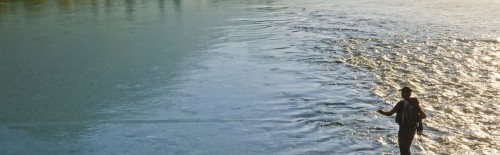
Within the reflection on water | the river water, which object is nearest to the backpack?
the river water

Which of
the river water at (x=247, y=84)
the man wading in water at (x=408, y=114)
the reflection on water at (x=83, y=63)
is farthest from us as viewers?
the reflection on water at (x=83, y=63)

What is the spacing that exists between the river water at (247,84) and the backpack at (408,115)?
1849mm

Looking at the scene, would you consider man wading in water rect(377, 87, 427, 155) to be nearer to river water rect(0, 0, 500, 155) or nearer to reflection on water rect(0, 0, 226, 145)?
river water rect(0, 0, 500, 155)

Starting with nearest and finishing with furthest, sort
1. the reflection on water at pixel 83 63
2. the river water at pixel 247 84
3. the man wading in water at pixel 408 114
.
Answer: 1. the man wading in water at pixel 408 114
2. the river water at pixel 247 84
3. the reflection on water at pixel 83 63

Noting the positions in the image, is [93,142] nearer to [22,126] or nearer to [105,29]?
[22,126]

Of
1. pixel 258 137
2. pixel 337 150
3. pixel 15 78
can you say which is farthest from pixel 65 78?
pixel 337 150

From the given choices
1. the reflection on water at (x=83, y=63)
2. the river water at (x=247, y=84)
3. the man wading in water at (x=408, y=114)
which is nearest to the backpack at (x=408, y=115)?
the man wading in water at (x=408, y=114)

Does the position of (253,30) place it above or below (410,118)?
below

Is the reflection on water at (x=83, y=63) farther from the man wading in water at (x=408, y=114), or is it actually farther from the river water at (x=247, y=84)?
the man wading in water at (x=408, y=114)

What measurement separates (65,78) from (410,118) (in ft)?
44.4

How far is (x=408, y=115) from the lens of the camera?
8695 millimetres

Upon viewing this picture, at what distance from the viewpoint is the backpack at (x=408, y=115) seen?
8641 millimetres

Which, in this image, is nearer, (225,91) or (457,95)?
(457,95)

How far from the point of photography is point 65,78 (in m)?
19.2
